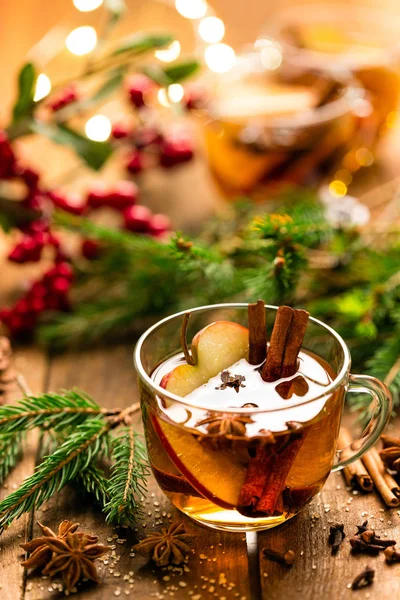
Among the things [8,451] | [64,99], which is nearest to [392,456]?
[8,451]

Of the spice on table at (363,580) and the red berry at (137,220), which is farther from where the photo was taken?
the red berry at (137,220)

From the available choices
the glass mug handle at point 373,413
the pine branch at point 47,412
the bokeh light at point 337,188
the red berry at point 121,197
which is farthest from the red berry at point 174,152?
the glass mug handle at point 373,413

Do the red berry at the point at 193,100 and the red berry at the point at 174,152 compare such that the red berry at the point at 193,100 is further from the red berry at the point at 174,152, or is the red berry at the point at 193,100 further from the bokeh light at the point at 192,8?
the bokeh light at the point at 192,8

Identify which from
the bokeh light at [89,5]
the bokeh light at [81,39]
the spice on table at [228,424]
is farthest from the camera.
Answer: the bokeh light at [89,5]

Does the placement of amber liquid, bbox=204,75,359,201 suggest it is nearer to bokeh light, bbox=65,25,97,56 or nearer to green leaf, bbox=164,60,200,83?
green leaf, bbox=164,60,200,83

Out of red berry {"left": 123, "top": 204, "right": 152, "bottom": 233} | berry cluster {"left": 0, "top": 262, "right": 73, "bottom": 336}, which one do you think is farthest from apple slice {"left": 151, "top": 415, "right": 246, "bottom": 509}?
red berry {"left": 123, "top": 204, "right": 152, "bottom": 233}

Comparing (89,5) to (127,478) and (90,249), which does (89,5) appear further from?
(127,478)

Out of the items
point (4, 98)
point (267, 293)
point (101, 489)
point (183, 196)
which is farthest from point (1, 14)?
point (101, 489)
